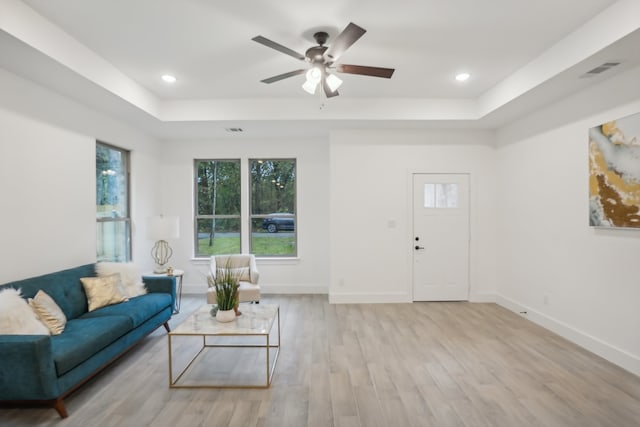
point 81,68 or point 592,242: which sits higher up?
point 81,68

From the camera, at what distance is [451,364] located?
307 centimetres

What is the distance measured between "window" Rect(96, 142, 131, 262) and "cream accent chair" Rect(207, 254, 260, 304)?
4.23 ft

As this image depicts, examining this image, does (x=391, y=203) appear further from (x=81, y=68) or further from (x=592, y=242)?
(x=81, y=68)

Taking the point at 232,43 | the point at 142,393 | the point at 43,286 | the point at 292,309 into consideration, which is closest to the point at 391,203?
the point at 292,309

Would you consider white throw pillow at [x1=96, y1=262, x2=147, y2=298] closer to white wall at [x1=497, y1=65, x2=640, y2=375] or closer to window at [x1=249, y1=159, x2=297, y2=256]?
window at [x1=249, y1=159, x2=297, y2=256]

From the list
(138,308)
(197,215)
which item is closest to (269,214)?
(197,215)

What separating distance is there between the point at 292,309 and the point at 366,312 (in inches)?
41.6

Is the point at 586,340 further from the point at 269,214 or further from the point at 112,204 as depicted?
the point at 112,204

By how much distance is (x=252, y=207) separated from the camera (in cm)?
588

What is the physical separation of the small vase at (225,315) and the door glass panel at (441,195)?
11.3ft

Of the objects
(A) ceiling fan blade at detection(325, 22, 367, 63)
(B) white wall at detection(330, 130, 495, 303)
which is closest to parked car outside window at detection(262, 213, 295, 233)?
(B) white wall at detection(330, 130, 495, 303)

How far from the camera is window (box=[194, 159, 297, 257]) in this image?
5.87 meters

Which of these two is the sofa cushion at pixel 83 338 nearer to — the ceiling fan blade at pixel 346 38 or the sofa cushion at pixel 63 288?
the sofa cushion at pixel 63 288

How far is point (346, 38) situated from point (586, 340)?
3731mm
